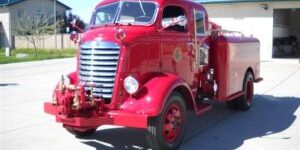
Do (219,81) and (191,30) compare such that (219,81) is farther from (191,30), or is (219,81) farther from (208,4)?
(208,4)

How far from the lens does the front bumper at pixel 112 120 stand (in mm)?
6080

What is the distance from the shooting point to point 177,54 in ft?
24.6

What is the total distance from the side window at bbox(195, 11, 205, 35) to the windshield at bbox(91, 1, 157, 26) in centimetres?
121

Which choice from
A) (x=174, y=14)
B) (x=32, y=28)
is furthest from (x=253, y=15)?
(x=32, y=28)

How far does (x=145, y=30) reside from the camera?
22.6 ft

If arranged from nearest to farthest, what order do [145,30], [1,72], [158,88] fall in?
[158,88] < [145,30] < [1,72]

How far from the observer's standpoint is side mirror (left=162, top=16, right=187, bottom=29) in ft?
22.8

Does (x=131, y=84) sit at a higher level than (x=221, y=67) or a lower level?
lower

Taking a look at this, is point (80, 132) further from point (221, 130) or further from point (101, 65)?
point (221, 130)

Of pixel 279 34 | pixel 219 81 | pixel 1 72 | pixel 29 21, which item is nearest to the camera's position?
pixel 219 81

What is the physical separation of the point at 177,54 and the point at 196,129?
1.65 metres

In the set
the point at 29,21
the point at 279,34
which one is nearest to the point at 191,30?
the point at 279,34

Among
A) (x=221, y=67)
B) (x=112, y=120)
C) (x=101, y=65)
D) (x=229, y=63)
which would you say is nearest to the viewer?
(x=112, y=120)

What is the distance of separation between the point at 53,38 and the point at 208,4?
87.3ft
